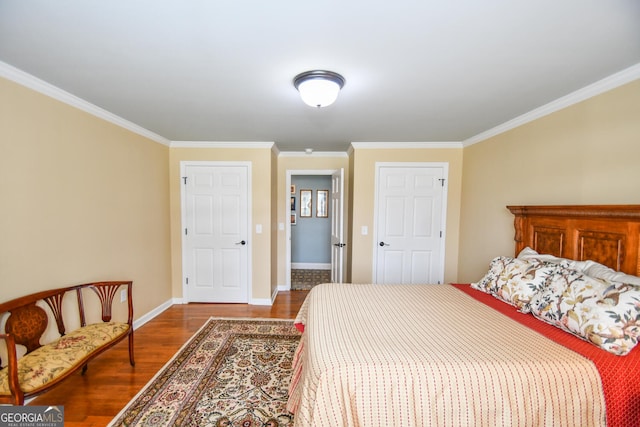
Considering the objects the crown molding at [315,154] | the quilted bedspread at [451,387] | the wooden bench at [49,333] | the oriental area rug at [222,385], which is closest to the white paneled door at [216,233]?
the crown molding at [315,154]

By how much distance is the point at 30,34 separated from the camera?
126cm

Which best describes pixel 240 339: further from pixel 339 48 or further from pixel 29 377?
pixel 339 48

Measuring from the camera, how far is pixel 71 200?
6.75ft

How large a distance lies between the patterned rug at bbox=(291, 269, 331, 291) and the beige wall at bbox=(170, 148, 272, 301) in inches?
37.1

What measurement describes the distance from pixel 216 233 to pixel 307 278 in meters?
2.12

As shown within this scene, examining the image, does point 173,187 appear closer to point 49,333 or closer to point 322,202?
point 49,333

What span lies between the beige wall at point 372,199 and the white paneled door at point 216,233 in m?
1.51

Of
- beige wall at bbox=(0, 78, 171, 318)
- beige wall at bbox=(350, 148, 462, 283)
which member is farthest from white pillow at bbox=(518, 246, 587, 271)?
beige wall at bbox=(0, 78, 171, 318)

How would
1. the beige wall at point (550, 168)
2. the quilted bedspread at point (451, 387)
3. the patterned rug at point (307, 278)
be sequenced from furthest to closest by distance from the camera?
the patterned rug at point (307, 278), the beige wall at point (550, 168), the quilted bedspread at point (451, 387)

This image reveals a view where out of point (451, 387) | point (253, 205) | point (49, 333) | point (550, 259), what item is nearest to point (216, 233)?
point (253, 205)

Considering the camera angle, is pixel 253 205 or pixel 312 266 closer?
pixel 253 205

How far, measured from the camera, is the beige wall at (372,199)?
334 cm

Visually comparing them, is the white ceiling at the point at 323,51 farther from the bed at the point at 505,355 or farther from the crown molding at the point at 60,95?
the bed at the point at 505,355

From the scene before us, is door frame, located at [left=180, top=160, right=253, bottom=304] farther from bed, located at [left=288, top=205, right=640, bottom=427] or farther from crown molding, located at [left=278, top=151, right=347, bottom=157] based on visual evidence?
bed, located at [left=288, top=205, right=640, bottom=427]
